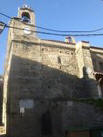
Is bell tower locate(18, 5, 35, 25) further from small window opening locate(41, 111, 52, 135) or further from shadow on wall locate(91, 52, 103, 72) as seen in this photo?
small window opening locate(41, 111, 52, 135)

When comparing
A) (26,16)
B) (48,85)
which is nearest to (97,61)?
(48,85)

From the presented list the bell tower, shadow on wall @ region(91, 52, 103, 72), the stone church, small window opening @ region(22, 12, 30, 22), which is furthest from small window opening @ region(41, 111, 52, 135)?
small window opening @ region(22, 12, 30, 22)

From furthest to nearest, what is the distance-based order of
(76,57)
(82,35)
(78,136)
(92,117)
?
(76,57), (92,117), (82,35), (78,136)

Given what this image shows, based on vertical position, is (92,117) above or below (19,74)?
below

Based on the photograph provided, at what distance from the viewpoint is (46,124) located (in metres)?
16.5

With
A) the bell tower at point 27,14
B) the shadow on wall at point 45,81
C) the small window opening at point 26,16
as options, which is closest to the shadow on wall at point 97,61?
the shadow on wall at point 45,81

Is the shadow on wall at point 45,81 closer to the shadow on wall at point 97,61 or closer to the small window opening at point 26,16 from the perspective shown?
the shadow on wall at point 97,61

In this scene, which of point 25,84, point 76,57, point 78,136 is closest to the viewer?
point 78,136

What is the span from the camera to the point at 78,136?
9.15m

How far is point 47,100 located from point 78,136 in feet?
27.8

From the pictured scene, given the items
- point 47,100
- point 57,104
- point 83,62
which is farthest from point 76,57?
point 57,104

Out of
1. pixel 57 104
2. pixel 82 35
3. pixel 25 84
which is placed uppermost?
pixel 82 35

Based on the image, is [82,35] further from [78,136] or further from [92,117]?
[92,117]

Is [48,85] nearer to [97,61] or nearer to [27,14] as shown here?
[97,61]
